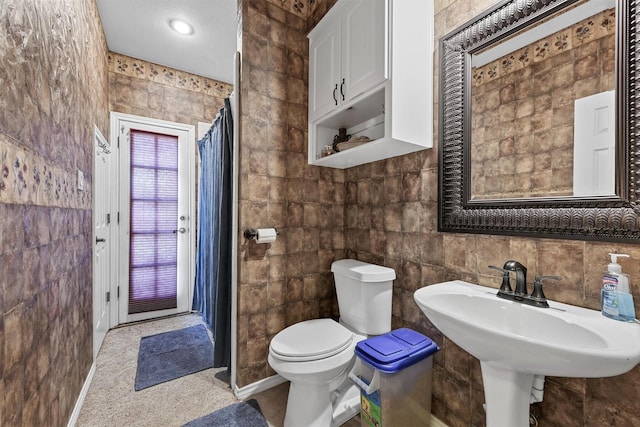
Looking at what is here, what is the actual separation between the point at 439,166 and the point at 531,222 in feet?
1.56

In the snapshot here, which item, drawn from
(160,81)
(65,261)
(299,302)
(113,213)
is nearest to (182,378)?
(299,302)

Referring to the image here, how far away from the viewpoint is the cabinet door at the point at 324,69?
163cm

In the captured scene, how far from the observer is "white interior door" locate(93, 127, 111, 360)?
6.77 ft

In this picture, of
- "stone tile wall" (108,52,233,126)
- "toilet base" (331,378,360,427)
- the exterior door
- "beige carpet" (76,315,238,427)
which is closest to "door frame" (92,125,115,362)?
the exterior door

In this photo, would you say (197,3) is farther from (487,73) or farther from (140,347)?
(140,347)

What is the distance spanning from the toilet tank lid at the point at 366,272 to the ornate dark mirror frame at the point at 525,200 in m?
0.39

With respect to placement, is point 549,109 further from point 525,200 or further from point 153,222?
point 153,222

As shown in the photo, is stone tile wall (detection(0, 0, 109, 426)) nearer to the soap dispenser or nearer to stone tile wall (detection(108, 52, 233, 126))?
stone tile wall (detection(108, 52, 233, 126))

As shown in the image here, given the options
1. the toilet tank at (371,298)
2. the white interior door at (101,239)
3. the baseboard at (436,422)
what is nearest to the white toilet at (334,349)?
the toilet tank at (371,298)

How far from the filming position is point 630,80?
833 millimetres

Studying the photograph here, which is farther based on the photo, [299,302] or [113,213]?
[113,213]

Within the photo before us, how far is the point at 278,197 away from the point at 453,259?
112 cm

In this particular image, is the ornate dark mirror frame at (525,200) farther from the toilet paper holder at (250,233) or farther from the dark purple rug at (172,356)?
the dark purple rug at (172,356)

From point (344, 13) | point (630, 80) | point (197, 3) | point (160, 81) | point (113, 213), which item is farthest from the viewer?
point (160, 81)
